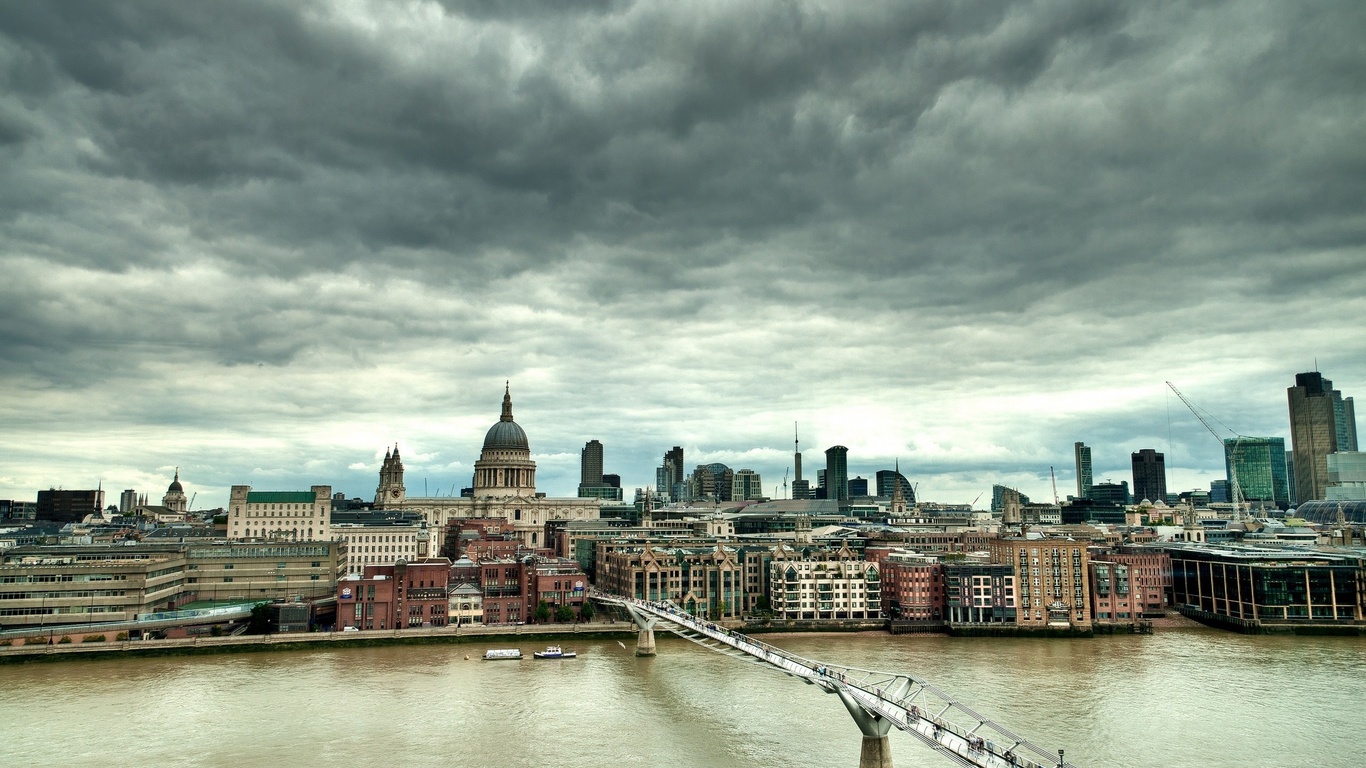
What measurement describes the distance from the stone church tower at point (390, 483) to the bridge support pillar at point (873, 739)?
131m

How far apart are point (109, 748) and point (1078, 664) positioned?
52009 mm

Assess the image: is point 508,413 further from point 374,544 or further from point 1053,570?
point 1053,570

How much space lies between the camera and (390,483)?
519 ft

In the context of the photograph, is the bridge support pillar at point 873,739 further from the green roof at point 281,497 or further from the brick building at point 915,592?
the green roof at point 281,497

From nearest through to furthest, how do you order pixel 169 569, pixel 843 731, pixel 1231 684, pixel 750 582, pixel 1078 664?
1. pixel 843 731
2. pixel 1231 684
3. pixel 1078 664
4. pixel 169 569
5. pixel 750 582

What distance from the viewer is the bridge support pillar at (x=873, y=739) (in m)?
32.7

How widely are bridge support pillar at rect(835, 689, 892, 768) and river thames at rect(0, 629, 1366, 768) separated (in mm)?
2662

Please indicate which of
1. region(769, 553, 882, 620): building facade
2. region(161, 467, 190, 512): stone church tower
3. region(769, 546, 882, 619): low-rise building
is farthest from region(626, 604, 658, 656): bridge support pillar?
region(161, 467, 190, 512): stone church tower

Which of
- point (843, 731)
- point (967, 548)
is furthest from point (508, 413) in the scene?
point (843, 731)

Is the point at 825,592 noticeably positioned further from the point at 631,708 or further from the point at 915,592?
the point at 631,708

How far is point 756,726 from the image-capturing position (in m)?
41.5

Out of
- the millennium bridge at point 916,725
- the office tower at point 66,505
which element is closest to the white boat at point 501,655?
the millennium bridge at point 916,725

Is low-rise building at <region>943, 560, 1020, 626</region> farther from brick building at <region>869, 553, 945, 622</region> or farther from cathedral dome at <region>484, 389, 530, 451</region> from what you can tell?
cathedral dome at <region>484, 389, 530, 451</region>

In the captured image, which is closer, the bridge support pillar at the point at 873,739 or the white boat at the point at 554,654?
the bridge support pillar at the point at 873,739
